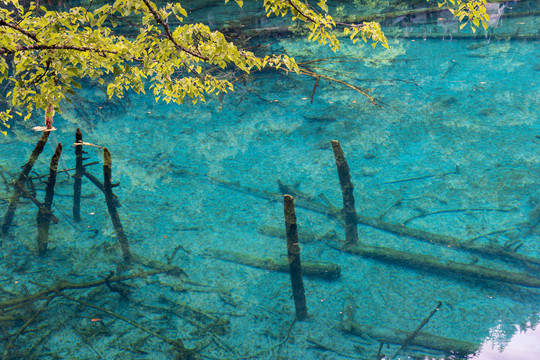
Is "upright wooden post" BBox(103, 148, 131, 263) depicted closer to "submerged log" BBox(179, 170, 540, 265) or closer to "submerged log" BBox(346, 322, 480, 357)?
"submerged log" BBox(179, 170, 540, 265)

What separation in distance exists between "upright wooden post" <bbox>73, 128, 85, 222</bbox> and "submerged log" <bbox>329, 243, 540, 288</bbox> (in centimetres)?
390

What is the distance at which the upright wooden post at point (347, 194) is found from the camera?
5.57 m

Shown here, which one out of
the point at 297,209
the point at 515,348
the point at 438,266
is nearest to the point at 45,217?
the point at 297,209

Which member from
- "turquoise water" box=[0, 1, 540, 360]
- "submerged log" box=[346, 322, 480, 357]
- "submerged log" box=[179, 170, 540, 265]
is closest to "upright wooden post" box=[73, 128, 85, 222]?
→ "turquoise water" box=[0, 1, 540, 360]

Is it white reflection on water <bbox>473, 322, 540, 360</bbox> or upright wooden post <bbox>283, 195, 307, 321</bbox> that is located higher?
upright wooden post <bbox>283, 195, 307, 321</bbox>

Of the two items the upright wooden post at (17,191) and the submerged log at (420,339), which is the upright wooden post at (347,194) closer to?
the submerged log at (420,339)

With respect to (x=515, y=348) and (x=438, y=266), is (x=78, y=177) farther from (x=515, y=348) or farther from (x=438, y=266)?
(x=515, y=348)

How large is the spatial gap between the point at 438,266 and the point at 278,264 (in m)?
2.16

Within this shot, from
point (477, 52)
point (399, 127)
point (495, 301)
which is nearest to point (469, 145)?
point (399, 127)

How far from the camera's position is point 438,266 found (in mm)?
5762

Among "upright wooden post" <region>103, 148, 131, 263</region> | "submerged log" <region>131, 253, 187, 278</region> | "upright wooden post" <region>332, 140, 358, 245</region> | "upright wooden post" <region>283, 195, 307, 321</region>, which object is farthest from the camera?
"submerged log" <region>131, 253, 187, 278</region>

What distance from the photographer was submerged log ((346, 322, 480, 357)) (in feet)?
15.3

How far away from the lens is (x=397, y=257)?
19.6 feet

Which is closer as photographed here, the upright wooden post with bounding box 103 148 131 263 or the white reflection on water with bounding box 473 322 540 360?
the white reflection on water with bounding box 473 322 540 360
